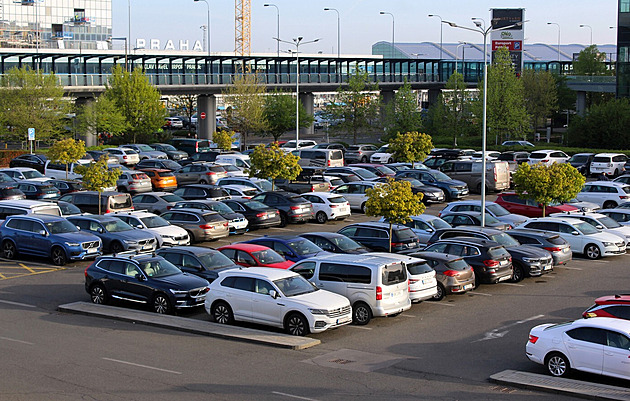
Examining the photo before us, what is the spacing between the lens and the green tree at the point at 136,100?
225ft

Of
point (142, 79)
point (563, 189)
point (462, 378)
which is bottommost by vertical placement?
point (462, 378)

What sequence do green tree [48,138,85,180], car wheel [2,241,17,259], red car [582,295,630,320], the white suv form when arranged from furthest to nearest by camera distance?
green tree [48,138,85,180]
the white suv
car wheel [2,241,17,259]
red car [582,295,630,320]

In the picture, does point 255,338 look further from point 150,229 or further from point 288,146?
point 288,146

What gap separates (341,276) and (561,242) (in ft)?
31.8

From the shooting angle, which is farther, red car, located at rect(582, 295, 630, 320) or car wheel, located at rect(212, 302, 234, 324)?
car wheel, located at rect(212, 302, 234, 324)

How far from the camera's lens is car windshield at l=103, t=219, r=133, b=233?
28475 mm

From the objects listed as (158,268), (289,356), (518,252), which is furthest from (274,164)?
(289,356)

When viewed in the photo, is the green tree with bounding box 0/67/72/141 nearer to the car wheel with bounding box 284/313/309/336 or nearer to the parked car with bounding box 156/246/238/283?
the parked car with bounding box 156/246/238/283

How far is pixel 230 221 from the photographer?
31.6 m

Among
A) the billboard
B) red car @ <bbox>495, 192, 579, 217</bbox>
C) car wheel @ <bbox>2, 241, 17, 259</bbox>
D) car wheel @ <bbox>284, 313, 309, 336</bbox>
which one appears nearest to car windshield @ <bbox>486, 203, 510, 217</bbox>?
red car @ <bbox>495, 192, 579, 217</bbox>

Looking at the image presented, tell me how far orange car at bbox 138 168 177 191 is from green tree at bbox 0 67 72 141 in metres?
19.2

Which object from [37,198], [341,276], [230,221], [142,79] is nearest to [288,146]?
[142,79]

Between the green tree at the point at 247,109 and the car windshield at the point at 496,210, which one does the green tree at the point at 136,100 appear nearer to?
the green tree at the point at 247,109

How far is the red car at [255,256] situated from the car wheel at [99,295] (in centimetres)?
365
